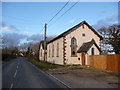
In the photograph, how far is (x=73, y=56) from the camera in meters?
37.0

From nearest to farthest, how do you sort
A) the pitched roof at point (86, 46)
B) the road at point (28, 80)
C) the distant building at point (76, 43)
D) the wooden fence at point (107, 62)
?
the road at point (28, 80), the wooden fence at point (107, 62), the pitched roof at point (86, 46), the distant building at point (76, 43)

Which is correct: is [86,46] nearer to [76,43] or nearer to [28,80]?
[76,43]

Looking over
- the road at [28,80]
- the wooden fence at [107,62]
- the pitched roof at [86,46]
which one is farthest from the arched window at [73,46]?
the road at [28,80]

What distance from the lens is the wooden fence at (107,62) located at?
76.4 feet

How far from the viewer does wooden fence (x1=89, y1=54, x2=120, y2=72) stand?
2327 centimetres

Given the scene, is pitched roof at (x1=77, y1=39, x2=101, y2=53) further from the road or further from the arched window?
the road

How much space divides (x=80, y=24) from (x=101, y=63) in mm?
11434

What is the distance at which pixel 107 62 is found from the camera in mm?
25641

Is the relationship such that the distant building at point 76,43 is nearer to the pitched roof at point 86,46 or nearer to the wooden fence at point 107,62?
the pitched roof at point 86,46

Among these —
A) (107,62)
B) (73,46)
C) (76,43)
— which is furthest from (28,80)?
(76,43)

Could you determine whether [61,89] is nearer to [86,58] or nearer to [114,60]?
[114,60]

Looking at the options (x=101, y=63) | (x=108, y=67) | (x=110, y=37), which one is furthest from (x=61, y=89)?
(x=110, y=37)

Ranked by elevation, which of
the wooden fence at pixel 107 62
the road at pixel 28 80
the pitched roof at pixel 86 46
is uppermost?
the pitched roof at pixel 86 46

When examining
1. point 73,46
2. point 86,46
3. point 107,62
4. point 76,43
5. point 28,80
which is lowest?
point 28,80
